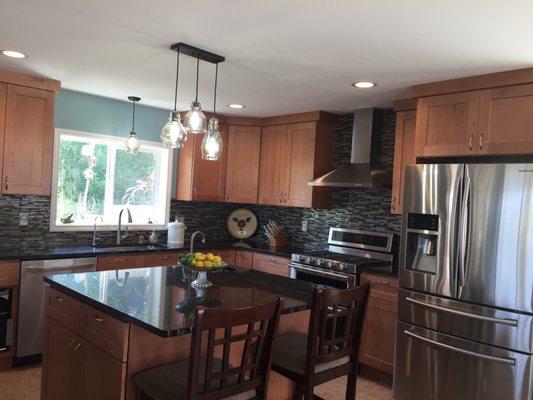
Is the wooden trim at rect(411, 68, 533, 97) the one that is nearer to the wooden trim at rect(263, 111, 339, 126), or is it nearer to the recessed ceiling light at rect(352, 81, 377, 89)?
the recessed ceiling light at rect(352, 81, 377, 89)

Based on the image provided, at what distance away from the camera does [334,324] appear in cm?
209

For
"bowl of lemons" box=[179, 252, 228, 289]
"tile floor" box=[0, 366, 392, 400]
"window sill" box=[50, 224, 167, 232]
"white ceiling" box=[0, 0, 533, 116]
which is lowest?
"tile floor" box=[0, 366, 392, 400]

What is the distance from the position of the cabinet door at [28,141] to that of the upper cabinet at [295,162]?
227 cm

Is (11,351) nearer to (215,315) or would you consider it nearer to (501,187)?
(215,315)

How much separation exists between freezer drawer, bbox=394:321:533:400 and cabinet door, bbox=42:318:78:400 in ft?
7.25

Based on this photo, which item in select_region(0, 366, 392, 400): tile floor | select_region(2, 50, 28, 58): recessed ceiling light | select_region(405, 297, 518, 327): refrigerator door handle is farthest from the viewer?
select_region(0, 366, 392, 400): tile floor

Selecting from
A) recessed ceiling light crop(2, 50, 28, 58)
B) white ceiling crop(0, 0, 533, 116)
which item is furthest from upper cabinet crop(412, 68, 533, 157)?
recessed ceiling light crop(2, 50, 28, 58)

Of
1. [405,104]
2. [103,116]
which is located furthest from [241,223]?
[405,104]

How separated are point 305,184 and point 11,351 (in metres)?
3.03

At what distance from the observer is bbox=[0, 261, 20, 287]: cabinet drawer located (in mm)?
3459

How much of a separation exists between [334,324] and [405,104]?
7.88 feet

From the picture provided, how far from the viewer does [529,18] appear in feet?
6.84

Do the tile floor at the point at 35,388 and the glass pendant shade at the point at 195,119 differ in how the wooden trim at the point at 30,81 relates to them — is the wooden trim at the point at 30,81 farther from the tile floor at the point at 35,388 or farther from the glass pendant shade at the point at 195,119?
the tile floor at the point at 35,388

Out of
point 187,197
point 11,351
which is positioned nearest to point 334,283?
point 187,197
